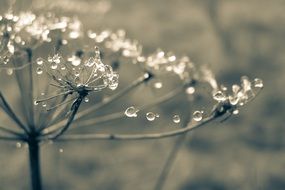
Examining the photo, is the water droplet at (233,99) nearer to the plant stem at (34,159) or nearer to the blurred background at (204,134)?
the plant stem at (34,159)

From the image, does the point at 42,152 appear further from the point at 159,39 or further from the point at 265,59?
the point at 265,59

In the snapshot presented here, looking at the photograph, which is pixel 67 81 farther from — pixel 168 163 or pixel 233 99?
pixel 168 163

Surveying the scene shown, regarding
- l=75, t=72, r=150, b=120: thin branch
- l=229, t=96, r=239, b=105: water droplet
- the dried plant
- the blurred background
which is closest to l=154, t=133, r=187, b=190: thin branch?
the blurred background

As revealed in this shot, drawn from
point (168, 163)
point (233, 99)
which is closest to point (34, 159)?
point (233, 99)

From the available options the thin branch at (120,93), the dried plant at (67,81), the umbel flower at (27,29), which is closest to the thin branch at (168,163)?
the dried plant at (67,81)

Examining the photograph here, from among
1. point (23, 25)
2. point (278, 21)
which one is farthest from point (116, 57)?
point (278, 21)

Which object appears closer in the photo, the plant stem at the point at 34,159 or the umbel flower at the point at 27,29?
the plant stem at the point at 34,159

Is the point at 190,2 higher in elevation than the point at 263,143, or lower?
higher

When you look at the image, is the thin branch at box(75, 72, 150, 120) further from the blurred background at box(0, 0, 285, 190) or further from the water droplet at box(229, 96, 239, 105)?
the blurred background at box(0, 0, 285, 190)
